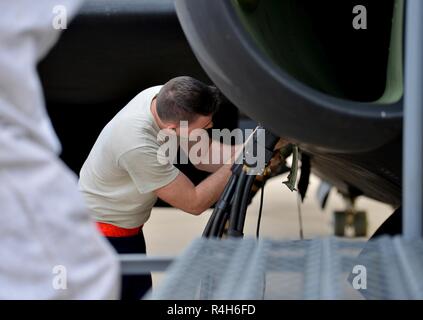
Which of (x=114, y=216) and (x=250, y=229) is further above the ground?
(x=114, y=216)

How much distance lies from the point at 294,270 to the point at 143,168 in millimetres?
1312

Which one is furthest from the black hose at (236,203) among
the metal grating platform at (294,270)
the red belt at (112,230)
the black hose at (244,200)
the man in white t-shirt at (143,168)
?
the metal grating platform at (294,270)

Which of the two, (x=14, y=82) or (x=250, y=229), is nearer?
(x=14, y=82)

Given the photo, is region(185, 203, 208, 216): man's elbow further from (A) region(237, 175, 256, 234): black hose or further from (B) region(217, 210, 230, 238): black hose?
(A) region(237, 175, 256, 234): black hose

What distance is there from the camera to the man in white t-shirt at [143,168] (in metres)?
2.92

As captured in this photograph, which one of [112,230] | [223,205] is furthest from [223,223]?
[112,230]

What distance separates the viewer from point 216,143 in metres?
3.35

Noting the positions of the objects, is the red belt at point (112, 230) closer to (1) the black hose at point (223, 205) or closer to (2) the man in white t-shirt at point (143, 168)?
(2) the man in white t-shirt at point (143, 168)

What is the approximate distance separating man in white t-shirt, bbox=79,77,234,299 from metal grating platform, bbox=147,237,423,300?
43.5 inches

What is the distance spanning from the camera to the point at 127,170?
2965 millimetres

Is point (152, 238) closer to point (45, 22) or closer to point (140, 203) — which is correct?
point (140, 203)

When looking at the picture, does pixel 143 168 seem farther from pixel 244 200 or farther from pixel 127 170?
pixel 244 200
